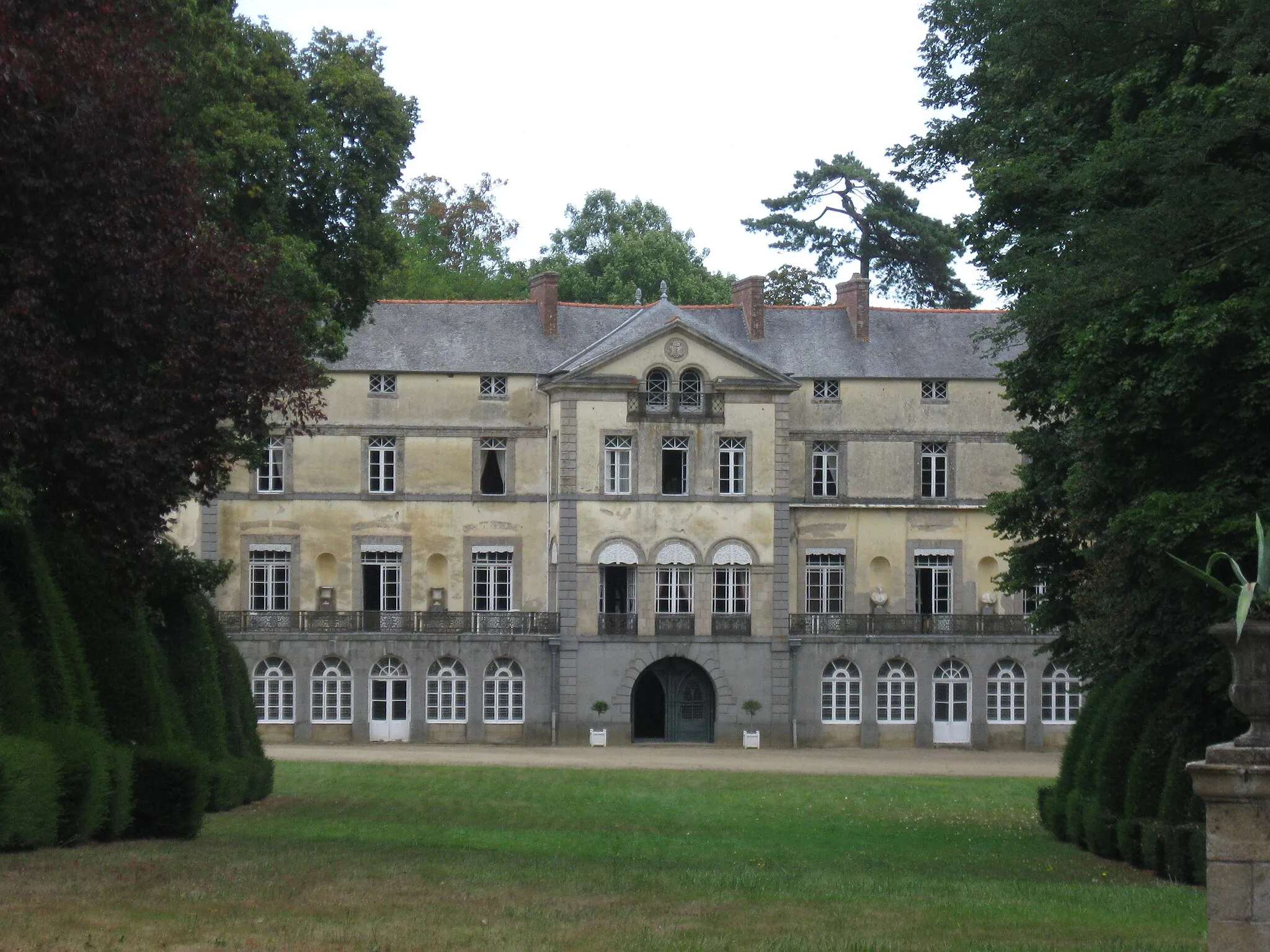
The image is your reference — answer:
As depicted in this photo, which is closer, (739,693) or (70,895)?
(70,895)

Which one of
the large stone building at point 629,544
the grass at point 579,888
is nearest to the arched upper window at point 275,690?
the large stone building at point 629,544

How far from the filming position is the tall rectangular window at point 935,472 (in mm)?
55281

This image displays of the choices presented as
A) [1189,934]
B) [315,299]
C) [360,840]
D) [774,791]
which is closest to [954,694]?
[774,791]

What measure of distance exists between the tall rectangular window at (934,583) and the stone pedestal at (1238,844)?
4396cm

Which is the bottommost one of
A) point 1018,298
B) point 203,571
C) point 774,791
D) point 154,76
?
point 774,791

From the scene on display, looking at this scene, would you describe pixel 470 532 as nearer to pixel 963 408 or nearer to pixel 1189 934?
pixel 963 408

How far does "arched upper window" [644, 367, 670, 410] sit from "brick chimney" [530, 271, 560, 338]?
151 inches

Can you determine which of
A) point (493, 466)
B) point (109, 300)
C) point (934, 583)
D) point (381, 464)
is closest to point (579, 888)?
point (109, 300)

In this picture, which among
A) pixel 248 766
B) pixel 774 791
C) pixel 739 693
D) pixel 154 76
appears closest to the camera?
A: pixel 154 76

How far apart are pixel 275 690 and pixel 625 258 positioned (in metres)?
25.7

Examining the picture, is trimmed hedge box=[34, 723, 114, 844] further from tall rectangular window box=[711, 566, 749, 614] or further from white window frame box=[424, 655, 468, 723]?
tall rectangular window box=[711, 566, 749, 614]

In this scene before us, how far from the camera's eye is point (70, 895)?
1335 centimetres

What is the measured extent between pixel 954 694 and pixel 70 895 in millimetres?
42470

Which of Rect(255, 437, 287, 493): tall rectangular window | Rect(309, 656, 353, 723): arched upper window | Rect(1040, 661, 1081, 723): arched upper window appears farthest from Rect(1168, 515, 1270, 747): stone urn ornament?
Rect(255, 437, 287, 493): tall rectangular window
